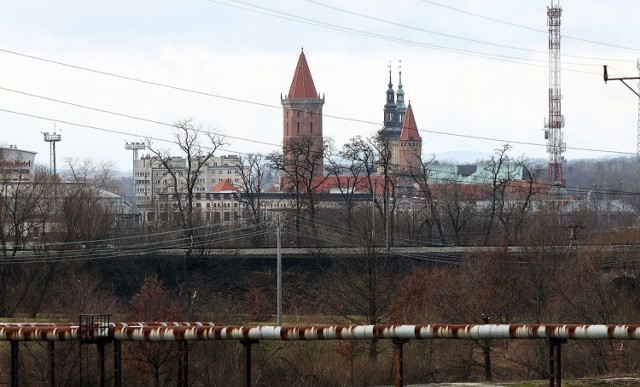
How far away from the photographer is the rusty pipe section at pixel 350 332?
1068 inches

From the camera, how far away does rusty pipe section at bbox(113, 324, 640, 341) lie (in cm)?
2709

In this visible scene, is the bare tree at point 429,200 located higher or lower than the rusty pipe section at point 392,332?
higher

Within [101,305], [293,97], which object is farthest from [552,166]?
[101,305]

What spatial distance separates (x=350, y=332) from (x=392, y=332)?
100 cm

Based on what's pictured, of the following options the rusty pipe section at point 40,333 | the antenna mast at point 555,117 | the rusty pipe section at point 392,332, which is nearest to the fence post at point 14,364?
the rusty pipe section at point 40,333

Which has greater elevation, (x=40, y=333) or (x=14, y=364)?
(x=40, y=333)

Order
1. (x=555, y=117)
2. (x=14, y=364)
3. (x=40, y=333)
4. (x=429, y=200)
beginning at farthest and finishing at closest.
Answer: (x=555, y=117) → (x=429, y=200) → (x=14, y=364) → (x=40, y=333)

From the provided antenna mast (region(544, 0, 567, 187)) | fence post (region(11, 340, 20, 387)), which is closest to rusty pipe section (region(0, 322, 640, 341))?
fence post (region(11, 340, 20, 387))

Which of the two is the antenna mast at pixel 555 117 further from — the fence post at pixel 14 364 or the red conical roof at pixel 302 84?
the fence post at pixel 14 364

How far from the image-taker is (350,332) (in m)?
28.5

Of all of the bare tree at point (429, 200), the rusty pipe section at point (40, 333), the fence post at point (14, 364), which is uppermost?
the bare tree at point (429, 200)

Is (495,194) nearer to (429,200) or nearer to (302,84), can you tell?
(429,200)

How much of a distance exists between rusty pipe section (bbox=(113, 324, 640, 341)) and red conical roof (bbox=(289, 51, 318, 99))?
546ft

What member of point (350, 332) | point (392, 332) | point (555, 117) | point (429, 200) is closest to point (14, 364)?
point (350, 332)
